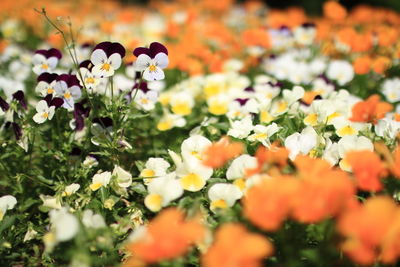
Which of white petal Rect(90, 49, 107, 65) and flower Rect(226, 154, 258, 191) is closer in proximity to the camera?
flower Rect(226, 154, 258, 191)

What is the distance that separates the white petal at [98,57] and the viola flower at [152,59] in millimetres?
142

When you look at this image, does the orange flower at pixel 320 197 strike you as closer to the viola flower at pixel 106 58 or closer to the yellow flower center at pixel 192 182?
the yellow flower center at pixel 192 182

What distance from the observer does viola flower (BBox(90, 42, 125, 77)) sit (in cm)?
178

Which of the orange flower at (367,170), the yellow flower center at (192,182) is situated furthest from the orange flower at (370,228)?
the yellow flower center at (192,182)

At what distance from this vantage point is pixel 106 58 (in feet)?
5.93

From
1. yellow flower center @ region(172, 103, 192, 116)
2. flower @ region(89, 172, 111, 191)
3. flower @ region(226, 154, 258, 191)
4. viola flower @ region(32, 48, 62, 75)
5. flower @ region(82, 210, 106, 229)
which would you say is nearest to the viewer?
flower @ region(82, 210, 106, 229)

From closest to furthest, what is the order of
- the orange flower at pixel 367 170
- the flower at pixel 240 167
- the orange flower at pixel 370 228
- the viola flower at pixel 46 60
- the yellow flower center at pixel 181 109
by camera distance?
the orange flower at pixel 370 228 → the orange flower at pixel 367 170 → the flower at pixel 240 167 → the viola flower at pixel 46 60 → the yellow flower center at pixel 181 109

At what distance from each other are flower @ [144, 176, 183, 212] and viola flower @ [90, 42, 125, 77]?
1.93ft

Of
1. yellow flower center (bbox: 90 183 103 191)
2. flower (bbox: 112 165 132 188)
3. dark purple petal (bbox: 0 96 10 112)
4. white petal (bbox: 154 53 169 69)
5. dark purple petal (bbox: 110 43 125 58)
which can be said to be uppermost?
dark purple petal (bbox: 110 43 125 58)

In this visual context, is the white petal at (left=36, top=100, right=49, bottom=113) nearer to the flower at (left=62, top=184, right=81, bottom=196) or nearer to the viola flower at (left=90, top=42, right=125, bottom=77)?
the viola flower at (left=90, top=42, right=125, bottom=77)

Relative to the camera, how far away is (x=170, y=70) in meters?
3.65

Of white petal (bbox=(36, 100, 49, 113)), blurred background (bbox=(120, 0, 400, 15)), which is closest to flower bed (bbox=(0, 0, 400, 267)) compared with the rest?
white petal (bbox=(36, 100, 49, 113))

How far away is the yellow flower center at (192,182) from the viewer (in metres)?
1.56

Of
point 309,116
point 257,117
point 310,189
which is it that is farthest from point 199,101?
point 310,189
